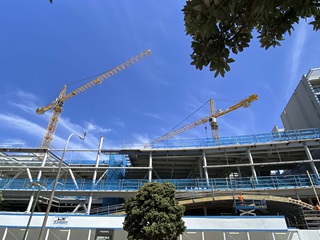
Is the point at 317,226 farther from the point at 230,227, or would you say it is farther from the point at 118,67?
the point at 118,67

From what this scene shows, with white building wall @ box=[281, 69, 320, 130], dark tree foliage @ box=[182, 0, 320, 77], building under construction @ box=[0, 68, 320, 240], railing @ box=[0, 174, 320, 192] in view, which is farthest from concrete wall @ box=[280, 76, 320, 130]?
dark tree foliage @ box=[182, 0, 320, 77]

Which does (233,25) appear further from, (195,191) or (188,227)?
(195,191)

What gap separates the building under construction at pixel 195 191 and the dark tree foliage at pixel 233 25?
16.4m

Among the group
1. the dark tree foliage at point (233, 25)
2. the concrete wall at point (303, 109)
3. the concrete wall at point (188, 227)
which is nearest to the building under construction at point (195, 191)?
the concrete wall at point (188, 227)

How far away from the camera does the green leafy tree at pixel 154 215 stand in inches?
541

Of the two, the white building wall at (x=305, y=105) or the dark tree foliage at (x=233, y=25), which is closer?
the dark tree foliage at (x=233, y=25)

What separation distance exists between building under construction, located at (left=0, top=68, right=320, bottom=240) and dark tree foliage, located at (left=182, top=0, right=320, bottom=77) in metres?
16.4

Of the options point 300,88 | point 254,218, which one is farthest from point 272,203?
point 300,88

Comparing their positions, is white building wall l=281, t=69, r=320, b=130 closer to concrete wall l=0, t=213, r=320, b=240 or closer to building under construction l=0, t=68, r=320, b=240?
building under construction l=0, t=68, r=320, b=240

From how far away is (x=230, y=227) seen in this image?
18.0m

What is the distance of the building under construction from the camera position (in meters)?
18.4

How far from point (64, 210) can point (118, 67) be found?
134 ft

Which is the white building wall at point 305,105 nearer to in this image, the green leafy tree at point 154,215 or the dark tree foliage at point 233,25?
the green leafy tree at point 154,215

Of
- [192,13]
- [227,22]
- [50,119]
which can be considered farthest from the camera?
[50,119]
